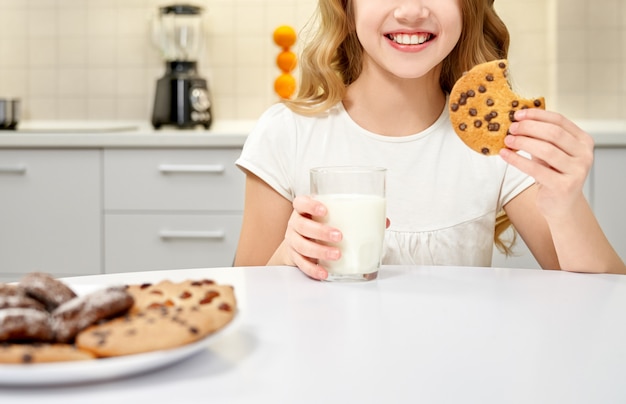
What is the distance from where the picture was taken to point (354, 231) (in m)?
1.01

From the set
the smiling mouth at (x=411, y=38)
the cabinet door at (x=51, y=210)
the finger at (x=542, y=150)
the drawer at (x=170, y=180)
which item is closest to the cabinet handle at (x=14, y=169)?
the cabinet door at (x=51, y=210)

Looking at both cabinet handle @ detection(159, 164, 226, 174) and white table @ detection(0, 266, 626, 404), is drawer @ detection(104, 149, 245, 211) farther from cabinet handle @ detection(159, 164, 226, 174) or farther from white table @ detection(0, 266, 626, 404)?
white table @ detection(0, 266, 626, 404)

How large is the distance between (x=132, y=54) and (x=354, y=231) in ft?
8.00

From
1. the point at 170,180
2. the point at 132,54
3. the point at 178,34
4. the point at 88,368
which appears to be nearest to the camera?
the point at 88,368

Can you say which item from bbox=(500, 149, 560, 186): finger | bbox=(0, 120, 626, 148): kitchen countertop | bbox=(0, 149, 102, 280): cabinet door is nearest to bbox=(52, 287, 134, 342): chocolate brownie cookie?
bbox=(500, 149, 560, 186): finger

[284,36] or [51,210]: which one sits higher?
[284,36]

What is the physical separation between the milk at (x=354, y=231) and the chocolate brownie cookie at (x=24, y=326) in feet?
1.54

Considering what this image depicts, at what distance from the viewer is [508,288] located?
962 mm

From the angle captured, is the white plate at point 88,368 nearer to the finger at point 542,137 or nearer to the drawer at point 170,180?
the finger at point 542,137

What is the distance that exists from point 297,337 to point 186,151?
1.96m

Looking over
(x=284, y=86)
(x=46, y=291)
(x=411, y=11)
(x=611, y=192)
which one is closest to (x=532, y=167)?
(x=411, y=11)

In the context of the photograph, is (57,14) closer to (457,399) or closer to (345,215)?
(345,215)

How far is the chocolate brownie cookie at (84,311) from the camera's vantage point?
604mm

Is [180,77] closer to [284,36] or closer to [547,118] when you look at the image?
[284,36]
